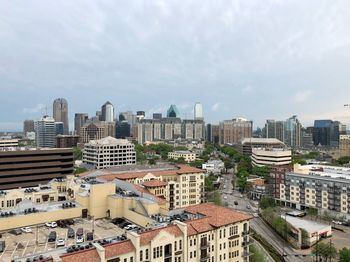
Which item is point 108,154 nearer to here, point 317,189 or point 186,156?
point 186,156

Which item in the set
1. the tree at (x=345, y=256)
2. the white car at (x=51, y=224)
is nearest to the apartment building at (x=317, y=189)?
the tree at (x=345, y=256)

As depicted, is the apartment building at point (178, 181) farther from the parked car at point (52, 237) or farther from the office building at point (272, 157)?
the office building at point (272, 157)

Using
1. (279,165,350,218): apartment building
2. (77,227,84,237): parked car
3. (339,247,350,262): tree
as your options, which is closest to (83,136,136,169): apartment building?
(279,165,350,218): apartment building

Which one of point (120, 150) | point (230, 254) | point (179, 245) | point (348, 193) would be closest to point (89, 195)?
point (179, 245)

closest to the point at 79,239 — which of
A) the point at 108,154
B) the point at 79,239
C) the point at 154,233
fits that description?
the point at 79,239

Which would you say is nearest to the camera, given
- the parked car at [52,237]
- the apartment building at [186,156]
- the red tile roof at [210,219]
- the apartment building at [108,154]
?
the parked car at [52,237]
